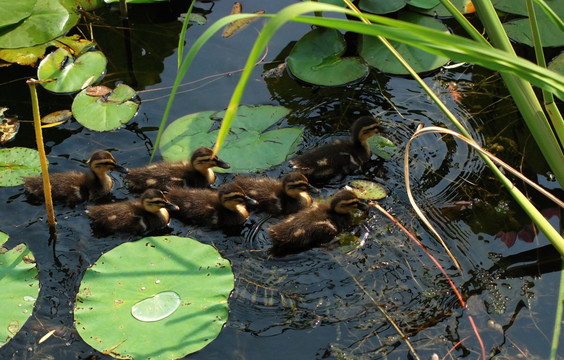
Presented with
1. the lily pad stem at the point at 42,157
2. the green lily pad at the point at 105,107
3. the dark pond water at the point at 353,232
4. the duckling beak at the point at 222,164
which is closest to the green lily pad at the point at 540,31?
the dark pond water at the point at 353,232

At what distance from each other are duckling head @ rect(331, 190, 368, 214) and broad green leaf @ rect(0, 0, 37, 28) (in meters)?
2.91

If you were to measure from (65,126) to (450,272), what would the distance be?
9.26ft

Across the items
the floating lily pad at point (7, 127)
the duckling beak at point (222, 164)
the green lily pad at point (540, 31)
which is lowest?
the floating lily pad at point (7, 127)

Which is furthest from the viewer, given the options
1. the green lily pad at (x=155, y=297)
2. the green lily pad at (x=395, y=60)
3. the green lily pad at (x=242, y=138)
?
the green lily pad at (x=395, y=60)

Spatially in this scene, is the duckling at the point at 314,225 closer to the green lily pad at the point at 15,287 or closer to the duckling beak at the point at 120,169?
the duckling beak at the point at 120,169

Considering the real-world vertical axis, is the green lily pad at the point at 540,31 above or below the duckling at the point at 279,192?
above

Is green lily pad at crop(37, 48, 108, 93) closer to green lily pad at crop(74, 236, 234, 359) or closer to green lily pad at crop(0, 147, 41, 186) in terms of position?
green lily pad at crop(0, 147, 41, 186)

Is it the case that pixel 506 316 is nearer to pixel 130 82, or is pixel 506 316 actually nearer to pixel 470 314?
pixel 470 314

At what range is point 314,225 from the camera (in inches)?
163

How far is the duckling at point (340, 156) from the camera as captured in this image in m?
4.61

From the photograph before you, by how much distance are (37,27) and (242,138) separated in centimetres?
202

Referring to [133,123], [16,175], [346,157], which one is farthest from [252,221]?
[16,175]

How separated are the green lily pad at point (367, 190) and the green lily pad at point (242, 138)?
486 mm

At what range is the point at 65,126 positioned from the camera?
486cm
